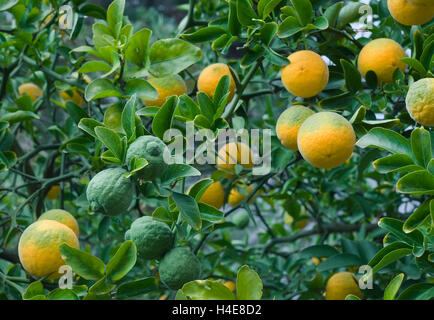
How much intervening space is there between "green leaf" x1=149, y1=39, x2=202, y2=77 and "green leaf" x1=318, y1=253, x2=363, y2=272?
63 cm

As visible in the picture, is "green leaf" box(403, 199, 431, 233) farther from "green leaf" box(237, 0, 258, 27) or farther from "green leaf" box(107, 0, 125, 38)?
"green leaf" box(107, 0, 125, 38)

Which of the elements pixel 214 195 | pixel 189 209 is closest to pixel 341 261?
pixel 214 195

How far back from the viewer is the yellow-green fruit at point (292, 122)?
1.20 meters

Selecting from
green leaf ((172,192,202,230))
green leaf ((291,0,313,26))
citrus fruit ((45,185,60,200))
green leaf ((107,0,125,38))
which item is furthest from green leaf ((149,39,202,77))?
citrus fruit ((45,185,60,200))

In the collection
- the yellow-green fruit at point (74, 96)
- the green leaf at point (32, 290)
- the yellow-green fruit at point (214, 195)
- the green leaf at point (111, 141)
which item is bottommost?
the yellow-green fruit at point (214, 195)

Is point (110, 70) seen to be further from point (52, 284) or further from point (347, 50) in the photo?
point (347, 50)

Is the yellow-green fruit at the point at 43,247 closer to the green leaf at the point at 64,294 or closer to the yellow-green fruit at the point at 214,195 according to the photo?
the green leaf at the point at 64,294

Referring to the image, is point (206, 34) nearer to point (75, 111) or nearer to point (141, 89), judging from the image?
point (141, 89)

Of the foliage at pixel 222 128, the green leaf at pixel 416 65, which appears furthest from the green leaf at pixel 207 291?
the green leaf at pixel 416 65

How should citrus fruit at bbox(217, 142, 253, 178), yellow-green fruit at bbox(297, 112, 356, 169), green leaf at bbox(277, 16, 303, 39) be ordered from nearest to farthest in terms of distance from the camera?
yellow-green fruit at bbox(297, 112, 356, 169)
green leaf at bbox(277, 16, 303, 39)
citrus fruit at bbox(217, 142, 253, 178)

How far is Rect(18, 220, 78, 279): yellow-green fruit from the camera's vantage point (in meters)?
1.12

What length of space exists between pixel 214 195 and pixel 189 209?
1.29 ft

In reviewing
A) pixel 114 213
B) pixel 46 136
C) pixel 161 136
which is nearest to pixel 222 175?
pixel 161 136

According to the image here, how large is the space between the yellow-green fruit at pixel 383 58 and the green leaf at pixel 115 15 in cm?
57
